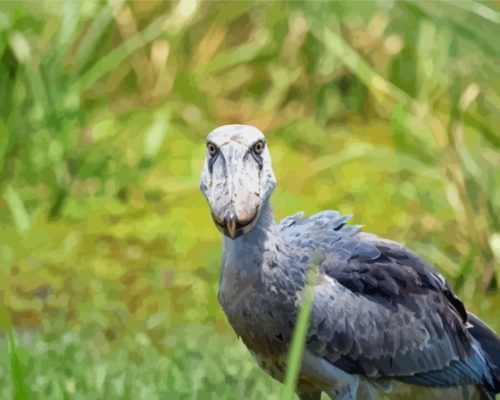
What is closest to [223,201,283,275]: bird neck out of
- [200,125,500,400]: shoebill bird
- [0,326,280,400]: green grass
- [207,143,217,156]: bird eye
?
[200,125,500,400]: shoebill bird

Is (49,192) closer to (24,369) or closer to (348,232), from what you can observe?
(24,369)

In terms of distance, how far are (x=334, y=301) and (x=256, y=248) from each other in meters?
0.15

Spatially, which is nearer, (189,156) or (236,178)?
(236,178)

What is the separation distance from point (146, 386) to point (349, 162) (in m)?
1.47

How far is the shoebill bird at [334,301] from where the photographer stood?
187 centimetres

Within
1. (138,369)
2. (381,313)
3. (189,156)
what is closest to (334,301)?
(381,313)

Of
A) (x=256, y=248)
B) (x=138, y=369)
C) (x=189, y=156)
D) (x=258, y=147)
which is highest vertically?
(x=189, y=156)

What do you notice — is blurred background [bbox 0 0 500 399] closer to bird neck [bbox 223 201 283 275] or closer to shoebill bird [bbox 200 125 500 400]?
shoebill bird [bbox 200 125 500 400]

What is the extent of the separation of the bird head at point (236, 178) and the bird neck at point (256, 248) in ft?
0.17

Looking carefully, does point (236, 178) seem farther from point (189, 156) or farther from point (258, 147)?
point (189, 156)

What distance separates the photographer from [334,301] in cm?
196

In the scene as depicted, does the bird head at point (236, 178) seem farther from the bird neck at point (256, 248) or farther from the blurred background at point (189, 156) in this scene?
the blurred background at point (189, 156)

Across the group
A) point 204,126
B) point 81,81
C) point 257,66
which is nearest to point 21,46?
point 81,81

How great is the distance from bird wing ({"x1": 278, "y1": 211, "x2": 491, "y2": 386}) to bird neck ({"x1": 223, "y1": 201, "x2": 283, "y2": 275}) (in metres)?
0.09
